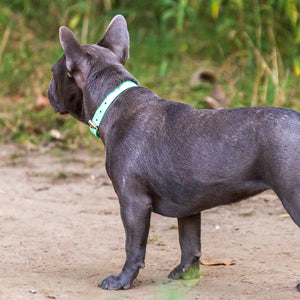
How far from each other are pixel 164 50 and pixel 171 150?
4796 mm

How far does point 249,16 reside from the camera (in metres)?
7.13

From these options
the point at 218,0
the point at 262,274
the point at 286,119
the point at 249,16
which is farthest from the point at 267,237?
the point at 249,16

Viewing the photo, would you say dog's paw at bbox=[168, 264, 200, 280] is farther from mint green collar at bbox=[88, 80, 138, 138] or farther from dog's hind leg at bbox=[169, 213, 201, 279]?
mint green collar at bbox=[88, 80, 138, 138]

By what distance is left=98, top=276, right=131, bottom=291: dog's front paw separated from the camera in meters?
3.40

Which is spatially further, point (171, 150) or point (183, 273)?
point (183, 273)

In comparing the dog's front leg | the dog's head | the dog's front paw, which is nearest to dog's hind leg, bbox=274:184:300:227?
the dog's front leg

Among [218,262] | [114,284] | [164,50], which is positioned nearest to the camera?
[114,284]

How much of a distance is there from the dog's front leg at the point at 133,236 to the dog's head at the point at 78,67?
2.15ft

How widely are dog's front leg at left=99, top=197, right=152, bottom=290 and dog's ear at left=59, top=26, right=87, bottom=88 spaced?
81 centimetres

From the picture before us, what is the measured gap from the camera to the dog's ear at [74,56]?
3.53 metres

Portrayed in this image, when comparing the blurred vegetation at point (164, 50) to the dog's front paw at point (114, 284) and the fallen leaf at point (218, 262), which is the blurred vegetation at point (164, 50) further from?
the dog's front paw at point (114, 284)

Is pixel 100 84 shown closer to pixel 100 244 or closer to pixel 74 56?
pixel 74 56

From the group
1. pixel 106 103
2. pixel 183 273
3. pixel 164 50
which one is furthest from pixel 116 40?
pixel 164 50

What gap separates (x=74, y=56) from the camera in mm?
3621
